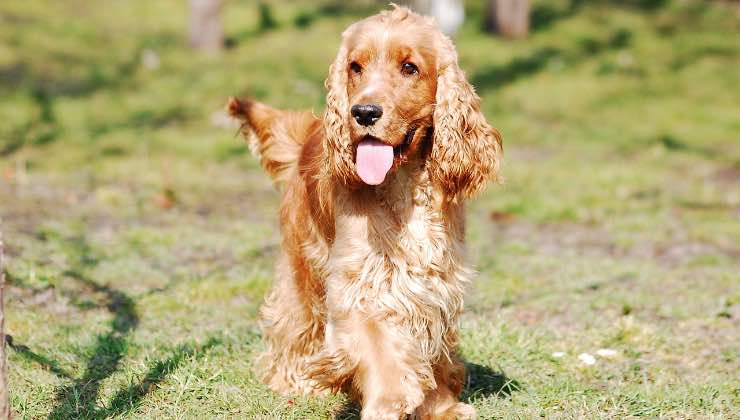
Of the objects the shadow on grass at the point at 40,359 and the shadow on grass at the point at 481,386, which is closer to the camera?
the shadow on grass at the point at 481,386

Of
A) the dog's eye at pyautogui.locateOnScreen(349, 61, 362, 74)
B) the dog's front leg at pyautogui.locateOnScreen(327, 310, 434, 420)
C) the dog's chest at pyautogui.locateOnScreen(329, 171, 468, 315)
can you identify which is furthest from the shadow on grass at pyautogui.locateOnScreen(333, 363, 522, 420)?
the dog's eye at pyautogui.locateOnScreen(349, 61, 362, 74)

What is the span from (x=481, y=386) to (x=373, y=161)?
1.56 m

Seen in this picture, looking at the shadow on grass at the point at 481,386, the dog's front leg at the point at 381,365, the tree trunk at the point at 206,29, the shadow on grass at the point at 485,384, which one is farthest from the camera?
the tree trunk at the point at 206,29

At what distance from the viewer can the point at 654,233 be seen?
9055mm

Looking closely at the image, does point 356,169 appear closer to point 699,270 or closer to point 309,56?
point 699,270

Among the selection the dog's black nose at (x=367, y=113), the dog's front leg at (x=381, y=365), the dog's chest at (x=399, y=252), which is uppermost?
the dog's black nose at (x=367, y=113)

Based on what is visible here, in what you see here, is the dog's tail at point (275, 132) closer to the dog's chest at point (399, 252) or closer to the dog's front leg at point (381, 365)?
the dog's chest at point (399, 252)

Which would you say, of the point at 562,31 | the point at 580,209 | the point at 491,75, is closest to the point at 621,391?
the point at 580,209

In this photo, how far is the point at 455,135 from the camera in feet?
13.4

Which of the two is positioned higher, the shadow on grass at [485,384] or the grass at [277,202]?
the shadow on grass at [485,384]

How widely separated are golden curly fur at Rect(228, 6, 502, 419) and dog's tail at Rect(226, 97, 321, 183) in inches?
33.5

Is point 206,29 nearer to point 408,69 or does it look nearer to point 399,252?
point 408,69

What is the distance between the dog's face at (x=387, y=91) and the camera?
384 cm

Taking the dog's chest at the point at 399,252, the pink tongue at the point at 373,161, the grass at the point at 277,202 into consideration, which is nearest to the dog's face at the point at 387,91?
the pink tongue at the point at 373,161
